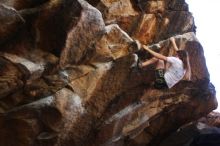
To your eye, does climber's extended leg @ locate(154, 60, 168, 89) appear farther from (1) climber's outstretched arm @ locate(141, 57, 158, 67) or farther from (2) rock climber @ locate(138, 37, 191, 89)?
(1) climber's outstretched arm @ locate(141, 57, 158, 67)

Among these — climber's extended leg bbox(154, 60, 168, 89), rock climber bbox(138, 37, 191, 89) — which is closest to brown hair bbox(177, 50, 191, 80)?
rock climber bbox(138, 37, 191, 89)

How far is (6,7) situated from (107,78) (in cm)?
532

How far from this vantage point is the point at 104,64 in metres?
15.0

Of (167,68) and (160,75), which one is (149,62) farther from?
(167,68)

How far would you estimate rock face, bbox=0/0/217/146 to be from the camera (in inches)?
514

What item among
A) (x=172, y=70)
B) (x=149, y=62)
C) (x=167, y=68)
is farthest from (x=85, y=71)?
(x=172, y=70)

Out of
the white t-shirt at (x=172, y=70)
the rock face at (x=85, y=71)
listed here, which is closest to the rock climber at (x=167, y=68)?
the white t-shirt at (x=172, y=70)

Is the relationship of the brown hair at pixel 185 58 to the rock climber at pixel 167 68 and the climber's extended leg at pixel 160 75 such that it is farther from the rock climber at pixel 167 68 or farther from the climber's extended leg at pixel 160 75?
the climber's extended leg at pixel 160 75

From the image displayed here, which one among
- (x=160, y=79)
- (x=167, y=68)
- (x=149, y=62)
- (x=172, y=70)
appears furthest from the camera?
(x=149, y=62)

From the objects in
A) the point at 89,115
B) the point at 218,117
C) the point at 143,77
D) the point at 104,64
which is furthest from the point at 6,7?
the point at 218,117

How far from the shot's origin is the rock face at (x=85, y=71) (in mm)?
13055

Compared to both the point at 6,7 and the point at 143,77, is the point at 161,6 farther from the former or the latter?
the point at 6,7

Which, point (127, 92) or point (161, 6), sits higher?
point (161, 6)

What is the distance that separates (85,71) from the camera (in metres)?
14.6
